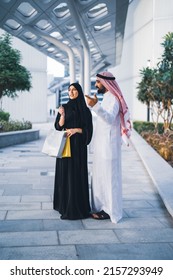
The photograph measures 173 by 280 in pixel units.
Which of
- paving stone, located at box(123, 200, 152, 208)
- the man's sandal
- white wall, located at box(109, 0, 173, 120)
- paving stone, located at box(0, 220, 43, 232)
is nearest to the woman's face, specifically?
the man's sandal

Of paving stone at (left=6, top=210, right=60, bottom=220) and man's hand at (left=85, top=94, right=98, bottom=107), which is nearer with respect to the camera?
man's hand at (left=85, top=94, right=98, bottom=107)

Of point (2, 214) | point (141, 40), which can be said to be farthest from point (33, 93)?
point (2, 214)

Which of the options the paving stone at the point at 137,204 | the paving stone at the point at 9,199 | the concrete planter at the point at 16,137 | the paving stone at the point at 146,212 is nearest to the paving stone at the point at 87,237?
the paving stone at the point at 146,212

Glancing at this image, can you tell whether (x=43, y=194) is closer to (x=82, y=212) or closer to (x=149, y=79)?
(x=82, y=212)

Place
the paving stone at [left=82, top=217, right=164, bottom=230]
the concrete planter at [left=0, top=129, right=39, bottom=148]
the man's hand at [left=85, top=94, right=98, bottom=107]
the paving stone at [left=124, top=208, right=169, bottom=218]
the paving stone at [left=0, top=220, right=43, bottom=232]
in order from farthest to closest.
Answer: the concrete planter at [left=0, top=129, right=39, bottom=148], the paving stone at [left=124, top=208, right=169, bottom=218], the paving stone at [left=82, top=217, right=164, bottom=230], the paving stone at [left=0, top=220, right=43, bottom=232], the man's hand at [left=85, top=94, right=98, bottom=107]

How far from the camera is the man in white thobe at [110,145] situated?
5.07 metres

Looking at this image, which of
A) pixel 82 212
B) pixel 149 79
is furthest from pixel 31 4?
pixel 149 79

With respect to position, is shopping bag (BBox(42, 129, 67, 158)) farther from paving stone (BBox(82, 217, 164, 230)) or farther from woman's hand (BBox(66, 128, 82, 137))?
paving stone (BBox(82, 217, 164, 230))

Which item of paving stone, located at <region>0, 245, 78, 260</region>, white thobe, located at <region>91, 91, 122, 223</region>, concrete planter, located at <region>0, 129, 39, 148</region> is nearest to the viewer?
paving stone, located at <region>0, 245, 78, 260</region>

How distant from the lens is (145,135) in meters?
18.5

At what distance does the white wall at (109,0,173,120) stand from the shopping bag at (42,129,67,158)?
27918 millimetres

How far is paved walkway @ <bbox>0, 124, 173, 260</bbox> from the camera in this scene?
400cm

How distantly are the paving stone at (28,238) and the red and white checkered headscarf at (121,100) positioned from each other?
59.7 inches

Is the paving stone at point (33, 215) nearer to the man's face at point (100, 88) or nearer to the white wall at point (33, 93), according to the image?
Result: the man's face at point (100, 88)
